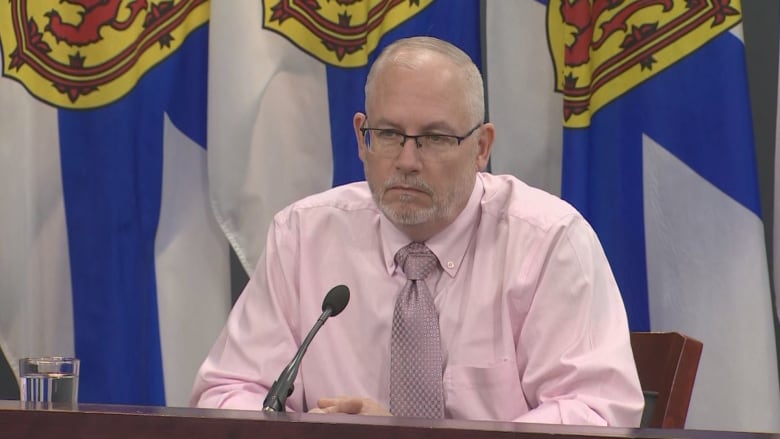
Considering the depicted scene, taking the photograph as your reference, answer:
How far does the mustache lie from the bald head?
6.9 inches

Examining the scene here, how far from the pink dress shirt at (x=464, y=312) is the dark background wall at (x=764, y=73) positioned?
0.94 meters

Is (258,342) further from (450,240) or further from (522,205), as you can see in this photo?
(522,205)

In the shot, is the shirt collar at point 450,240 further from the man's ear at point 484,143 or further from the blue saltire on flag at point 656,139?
the blue saltire on flag at point 656,139

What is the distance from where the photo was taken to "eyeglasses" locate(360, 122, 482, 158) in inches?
91.4

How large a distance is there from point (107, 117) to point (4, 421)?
6.52ft

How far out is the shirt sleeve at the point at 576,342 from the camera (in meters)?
2.12

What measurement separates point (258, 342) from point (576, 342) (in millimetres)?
676

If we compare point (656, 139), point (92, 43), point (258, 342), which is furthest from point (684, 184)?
point (92, 43)

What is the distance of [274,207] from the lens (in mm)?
3152

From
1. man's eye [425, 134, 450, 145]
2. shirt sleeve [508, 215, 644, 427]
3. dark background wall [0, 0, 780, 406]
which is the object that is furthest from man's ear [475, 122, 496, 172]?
dark background wall [0, 0, 780, 406]

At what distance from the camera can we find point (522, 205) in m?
2.45

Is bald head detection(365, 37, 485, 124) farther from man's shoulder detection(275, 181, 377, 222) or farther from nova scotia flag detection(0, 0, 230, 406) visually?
nova scotia flag detection(0, 0, 230, 406)

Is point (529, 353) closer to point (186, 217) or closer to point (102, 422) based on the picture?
point (102, 422)

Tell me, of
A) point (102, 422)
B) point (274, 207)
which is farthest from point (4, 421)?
point (274, 207)
